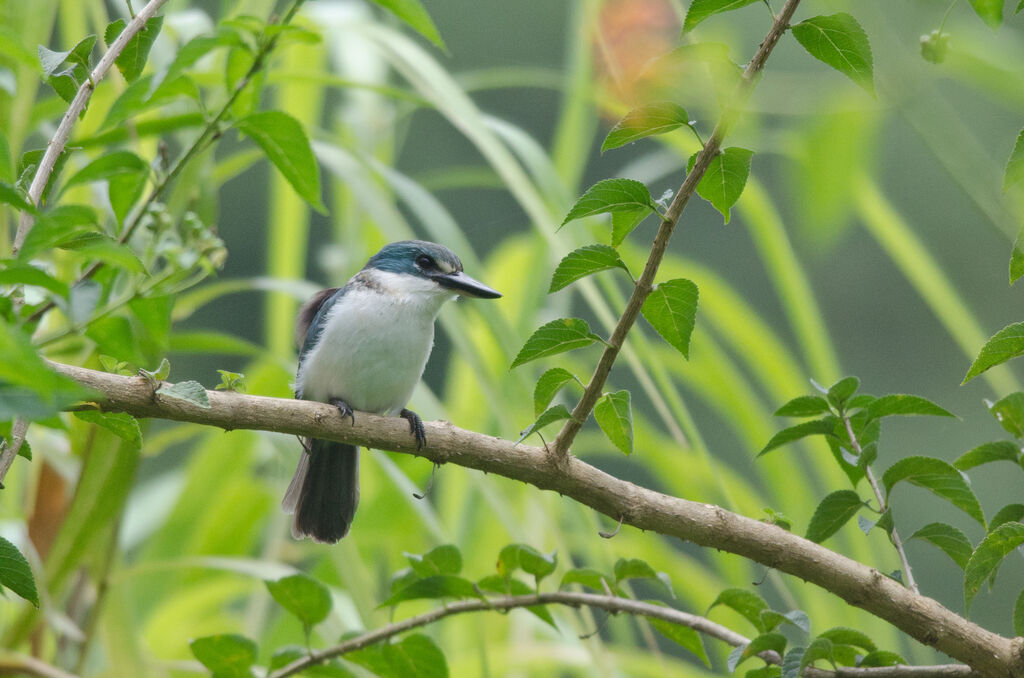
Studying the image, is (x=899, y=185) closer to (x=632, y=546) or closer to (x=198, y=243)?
(x=632, y=546)

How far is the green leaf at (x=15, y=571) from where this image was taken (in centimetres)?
93

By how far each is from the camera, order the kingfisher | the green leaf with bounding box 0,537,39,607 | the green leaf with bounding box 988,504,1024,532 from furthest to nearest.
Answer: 1. the kingfisher
2. the green leaf with bounding box 988,504,1024,532
3. the green leaf with bounding box 0,537,39,607

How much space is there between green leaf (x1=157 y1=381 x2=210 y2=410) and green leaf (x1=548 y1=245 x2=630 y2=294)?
36 centimetres

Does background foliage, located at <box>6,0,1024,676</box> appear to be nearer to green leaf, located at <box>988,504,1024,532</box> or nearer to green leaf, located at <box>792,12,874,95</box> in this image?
green leaf, located at <box>792,12,874,95</box>

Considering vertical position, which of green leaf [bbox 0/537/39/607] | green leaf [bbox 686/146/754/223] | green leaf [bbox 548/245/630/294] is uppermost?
green leaf [bbox 686/146/754/223]

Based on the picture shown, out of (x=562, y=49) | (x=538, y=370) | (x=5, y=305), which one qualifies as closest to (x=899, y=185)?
(x=562, y=49)

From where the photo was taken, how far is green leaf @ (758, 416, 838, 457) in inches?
47.0

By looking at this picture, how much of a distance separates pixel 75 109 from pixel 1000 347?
2.95 feet

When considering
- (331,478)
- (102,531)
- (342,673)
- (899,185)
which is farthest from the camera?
(899,185)

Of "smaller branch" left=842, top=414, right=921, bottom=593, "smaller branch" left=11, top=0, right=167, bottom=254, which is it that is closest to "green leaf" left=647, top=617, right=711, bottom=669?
"smaller branch" left=842, top=414, right=921, bottom=593

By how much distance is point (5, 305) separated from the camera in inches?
32.8

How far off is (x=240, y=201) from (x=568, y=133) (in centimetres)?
785

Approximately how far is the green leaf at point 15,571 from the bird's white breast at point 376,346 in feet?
4.54

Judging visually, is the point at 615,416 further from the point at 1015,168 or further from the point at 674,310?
the point at 1015,168
